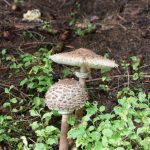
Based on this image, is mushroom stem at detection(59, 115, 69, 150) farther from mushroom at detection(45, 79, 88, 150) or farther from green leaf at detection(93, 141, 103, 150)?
green leaf at detection(93, 141, 103, 150)

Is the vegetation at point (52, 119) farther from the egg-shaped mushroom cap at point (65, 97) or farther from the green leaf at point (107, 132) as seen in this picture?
the egg-shaped mushroom cap at point (65, 97)

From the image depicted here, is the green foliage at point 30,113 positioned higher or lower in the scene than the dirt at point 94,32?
lower

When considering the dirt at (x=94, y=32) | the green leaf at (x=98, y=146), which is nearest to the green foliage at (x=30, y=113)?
the dirt at (x=94, y=32)

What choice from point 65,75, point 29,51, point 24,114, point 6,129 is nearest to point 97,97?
point 65,75

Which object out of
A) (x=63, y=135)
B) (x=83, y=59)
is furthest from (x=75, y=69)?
(x=63, y=135)

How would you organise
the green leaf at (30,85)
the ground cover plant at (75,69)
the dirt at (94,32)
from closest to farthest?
1. the ground cover plant at (75,69)
2. the green leaf at (30,85)
3. the dirt at (94,32)

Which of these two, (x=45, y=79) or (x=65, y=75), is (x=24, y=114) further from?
(x=65, y=75)

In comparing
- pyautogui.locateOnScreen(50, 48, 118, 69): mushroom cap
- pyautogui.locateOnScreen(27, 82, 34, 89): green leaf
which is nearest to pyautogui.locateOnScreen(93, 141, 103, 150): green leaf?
pyautogui.locateOnScreen(50, 48, 118, 69): mushroom cap

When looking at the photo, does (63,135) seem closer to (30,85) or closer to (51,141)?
(51,141)
